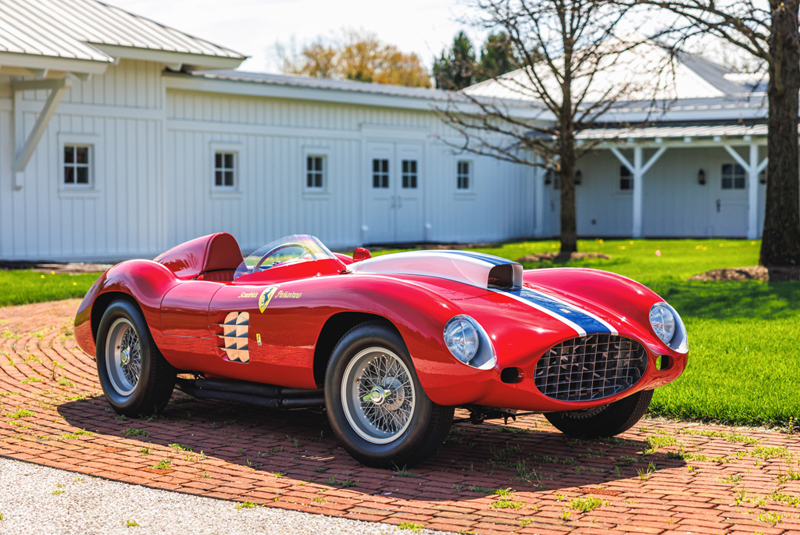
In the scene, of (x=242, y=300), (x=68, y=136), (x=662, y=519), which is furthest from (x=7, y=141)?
(x=662, y=519)

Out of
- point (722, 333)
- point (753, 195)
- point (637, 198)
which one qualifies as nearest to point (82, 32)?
point (722, 333)

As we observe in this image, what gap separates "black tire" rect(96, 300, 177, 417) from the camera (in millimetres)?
5691

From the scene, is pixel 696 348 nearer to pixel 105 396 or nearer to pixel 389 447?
pixel 389 447

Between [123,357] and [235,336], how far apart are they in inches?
47.1

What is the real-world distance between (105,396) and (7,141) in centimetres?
1174

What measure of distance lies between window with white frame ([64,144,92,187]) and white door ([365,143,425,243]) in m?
7.40

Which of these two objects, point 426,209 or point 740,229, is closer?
point 426,209

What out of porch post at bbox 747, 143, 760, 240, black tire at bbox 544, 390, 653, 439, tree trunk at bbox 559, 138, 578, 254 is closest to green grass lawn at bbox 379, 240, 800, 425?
black tire at bbox 544, 390, 653, 439

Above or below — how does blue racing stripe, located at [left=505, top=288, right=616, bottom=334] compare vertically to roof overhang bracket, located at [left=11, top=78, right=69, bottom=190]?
below

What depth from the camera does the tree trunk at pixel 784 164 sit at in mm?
12672

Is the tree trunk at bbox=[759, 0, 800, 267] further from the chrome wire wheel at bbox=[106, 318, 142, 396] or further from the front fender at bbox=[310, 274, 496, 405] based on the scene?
the chrome wire wheel at bbox=[106, 318, 142, 396]

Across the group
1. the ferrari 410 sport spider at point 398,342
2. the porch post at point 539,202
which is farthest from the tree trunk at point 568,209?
the ferrari 410 sport spider at point 398,342

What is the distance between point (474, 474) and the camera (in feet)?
14.6

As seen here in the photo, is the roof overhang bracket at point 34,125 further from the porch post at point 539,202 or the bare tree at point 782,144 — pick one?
the porch post at point 539,202
